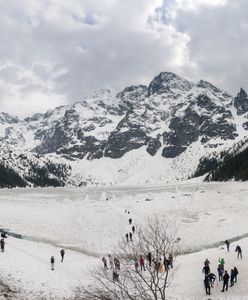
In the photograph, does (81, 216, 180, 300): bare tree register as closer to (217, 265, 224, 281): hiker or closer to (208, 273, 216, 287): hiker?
(208, 273, 216, 287): hiker

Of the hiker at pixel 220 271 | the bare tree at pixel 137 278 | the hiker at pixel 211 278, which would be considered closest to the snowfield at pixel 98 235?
the hiker at pixel 220 271

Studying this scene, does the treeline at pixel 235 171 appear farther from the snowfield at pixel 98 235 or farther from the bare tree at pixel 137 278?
the bare tree at pixel 137 278

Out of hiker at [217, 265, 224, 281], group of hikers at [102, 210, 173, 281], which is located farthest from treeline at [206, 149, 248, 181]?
hiker at [217, 265, 224, 281]

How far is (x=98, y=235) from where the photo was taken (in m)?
80.7

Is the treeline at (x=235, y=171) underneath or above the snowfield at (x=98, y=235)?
above

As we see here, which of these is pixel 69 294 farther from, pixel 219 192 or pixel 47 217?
pixel 219 192

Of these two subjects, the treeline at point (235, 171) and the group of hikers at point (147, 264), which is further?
the treeline at point (235, 171)

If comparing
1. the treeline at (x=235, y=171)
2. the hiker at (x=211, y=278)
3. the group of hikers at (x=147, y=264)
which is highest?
the treeline at (x=235, y=171)

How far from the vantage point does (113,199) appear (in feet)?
435

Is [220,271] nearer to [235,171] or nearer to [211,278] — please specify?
[211,278]

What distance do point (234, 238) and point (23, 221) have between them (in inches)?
1478

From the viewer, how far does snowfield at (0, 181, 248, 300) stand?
45250 millimetres

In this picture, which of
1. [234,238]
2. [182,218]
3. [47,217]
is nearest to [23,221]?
[47,217]

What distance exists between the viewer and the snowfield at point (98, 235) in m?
45.2
